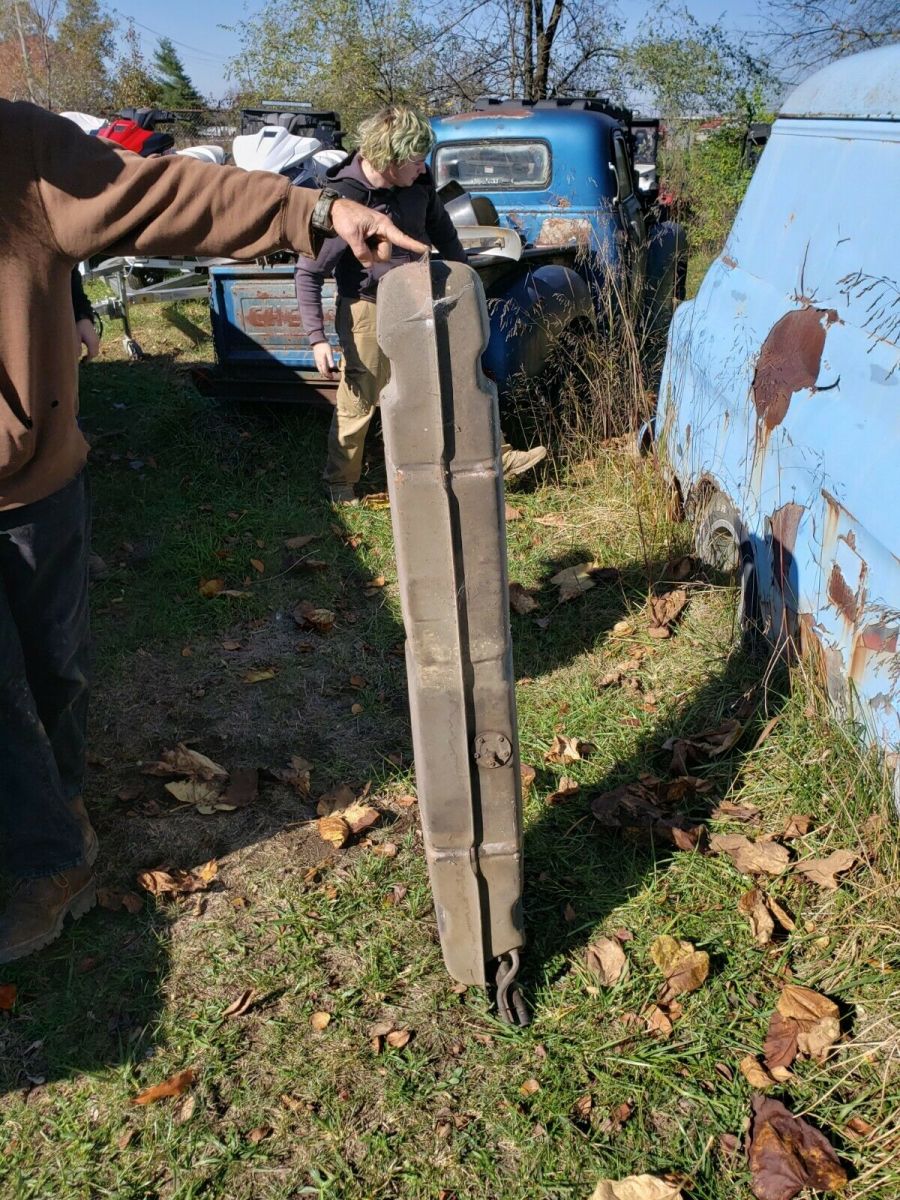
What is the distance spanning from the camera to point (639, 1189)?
2.07 m

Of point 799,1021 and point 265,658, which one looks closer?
point 799,1021

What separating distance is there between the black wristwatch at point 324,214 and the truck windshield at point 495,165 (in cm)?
595

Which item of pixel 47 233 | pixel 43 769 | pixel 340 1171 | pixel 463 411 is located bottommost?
pixel 340 1171

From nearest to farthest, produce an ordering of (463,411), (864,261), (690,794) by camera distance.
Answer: (463,411) → (864,261) → (690,794)

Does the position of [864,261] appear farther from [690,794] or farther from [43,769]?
[43,769]

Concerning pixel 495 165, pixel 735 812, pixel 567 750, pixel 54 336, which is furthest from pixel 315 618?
pixel 495 165

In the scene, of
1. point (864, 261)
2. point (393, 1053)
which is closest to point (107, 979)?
point (393, 1053)

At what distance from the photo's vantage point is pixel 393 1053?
2.44 metres

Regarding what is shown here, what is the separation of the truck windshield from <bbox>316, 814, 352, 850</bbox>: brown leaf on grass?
6.10m

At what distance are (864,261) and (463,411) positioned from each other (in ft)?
5.62

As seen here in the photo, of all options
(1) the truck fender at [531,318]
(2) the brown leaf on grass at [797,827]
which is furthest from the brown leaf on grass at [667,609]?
(1) the truck fender at [531,318]

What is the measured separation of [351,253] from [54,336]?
2.84 metres

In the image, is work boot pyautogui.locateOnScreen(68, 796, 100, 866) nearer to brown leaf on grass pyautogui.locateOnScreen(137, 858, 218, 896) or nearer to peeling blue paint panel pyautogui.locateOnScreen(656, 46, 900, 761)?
brown leaf on grass pyautogui.locateOnScreen(137, 858, 218, 896)

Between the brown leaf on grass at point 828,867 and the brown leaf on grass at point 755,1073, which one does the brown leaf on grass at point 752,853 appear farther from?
the brown leaf on grass at point 755,1073
